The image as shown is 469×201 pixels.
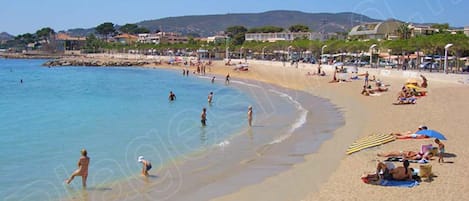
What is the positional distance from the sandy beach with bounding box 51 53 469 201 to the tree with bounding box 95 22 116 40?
172 metres

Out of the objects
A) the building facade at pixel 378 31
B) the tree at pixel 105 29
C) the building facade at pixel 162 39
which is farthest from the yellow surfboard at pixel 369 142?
the tree at pixel 105 29

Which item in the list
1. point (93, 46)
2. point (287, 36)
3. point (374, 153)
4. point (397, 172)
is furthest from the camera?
point (93, 46)

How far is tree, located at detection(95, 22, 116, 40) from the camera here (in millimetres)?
193625

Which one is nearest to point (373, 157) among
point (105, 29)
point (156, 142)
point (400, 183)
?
point (400, 183)

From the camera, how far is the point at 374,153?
12.8m

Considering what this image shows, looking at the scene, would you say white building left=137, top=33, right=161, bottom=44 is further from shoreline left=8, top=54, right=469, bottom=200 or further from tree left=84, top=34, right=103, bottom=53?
shoreline left=8, top=54, right=469, bottom=200

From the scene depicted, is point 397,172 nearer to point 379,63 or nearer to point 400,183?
point 400,183

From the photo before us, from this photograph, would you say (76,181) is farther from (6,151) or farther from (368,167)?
(368,167)

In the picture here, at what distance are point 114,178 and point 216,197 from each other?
2.95 meters

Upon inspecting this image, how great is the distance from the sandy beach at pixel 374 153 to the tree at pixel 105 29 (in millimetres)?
171985

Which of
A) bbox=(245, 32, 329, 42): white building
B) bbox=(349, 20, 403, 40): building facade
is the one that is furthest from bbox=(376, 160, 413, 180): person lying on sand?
bbox=(245, 32, 329, 42): white building

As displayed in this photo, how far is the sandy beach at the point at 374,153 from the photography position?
9.35 meters

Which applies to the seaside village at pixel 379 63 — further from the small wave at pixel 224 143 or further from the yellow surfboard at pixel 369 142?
the small wave at pixel 224 143

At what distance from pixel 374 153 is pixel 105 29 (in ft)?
622
